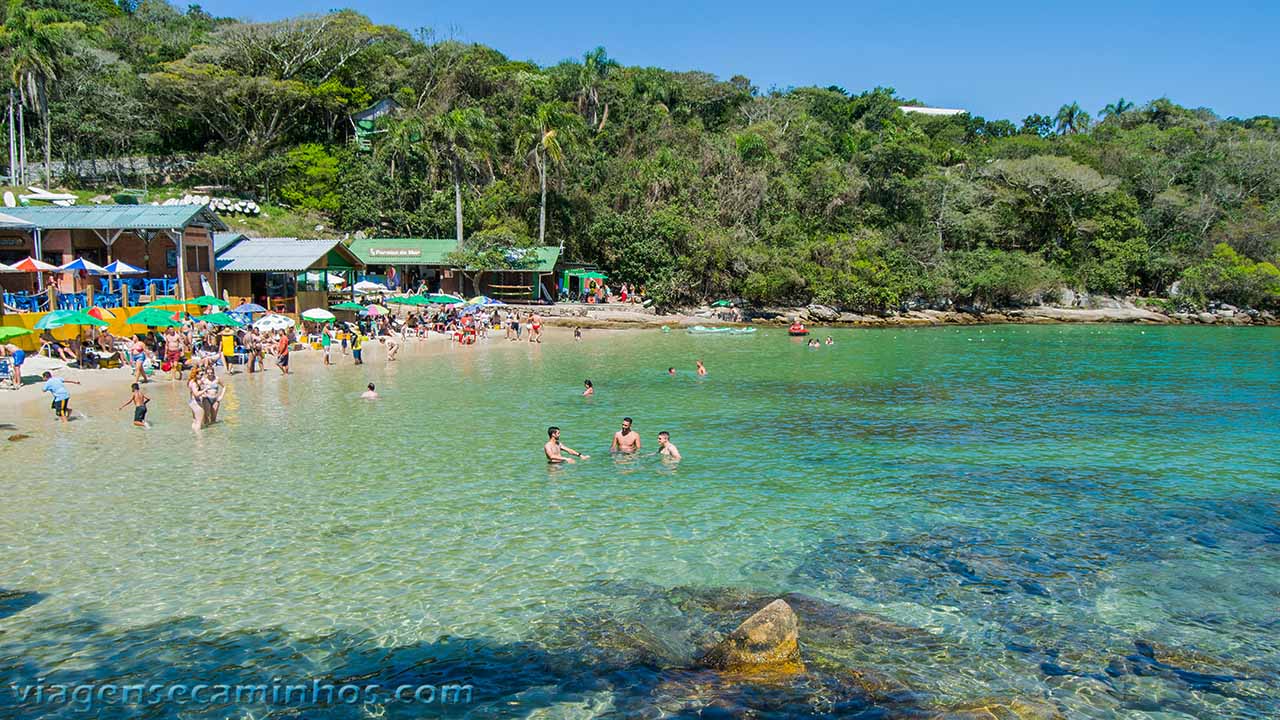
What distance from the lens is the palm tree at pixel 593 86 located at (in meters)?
75.9

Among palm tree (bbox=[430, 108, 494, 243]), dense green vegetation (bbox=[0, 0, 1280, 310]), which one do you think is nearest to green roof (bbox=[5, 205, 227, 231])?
dense green vegetation (bbox=[0, 0, 1280, 310])

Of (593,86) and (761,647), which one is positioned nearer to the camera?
(761,647)

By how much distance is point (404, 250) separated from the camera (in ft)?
179

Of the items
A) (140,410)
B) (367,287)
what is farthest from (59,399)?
(367,287)

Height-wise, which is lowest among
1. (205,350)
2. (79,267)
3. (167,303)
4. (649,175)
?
(205,350)

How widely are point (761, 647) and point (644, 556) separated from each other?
347 centimetres

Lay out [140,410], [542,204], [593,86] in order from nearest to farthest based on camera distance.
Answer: [140,410] → [542,204] → [593,86]

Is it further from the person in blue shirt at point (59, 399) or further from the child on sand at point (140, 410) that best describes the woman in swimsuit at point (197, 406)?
the person in blue shirt at point (59, 399)

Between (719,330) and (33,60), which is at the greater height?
(33,60)

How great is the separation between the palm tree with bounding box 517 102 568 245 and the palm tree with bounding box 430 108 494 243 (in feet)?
9.33

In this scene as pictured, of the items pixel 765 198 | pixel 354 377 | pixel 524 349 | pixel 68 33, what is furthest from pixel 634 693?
pixel 68 33

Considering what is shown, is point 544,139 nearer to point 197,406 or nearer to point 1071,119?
point 197,406

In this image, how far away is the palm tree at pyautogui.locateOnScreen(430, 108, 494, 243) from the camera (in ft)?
177

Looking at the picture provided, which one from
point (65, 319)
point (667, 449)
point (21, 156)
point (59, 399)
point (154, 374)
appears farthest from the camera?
point (21, 156)
